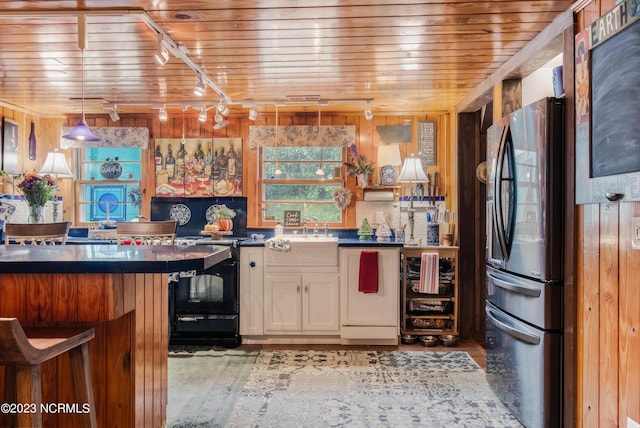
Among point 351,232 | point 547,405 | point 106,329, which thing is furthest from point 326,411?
point 351,232

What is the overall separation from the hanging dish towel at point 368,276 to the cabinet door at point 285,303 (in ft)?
1.86

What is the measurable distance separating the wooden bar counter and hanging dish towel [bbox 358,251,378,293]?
6.64ft

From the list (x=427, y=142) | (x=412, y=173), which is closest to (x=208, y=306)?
(x=412, y=173)

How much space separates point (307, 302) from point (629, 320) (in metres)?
2.66

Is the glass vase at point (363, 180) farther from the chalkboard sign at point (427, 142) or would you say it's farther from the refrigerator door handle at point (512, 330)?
the refrigerator door handle at point (512, 330)

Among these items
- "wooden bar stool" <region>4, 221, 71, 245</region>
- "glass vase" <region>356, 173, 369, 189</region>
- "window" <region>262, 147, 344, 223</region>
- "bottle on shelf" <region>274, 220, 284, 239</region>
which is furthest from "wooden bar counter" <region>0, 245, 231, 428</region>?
"glass vase" <region>356, 173, 369, 189</region>

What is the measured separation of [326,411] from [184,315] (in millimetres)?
1869

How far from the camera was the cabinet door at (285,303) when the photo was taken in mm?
4043

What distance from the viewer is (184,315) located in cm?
402

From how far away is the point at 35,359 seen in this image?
1404mm

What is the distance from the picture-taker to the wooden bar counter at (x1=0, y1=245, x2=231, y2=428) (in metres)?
1.67

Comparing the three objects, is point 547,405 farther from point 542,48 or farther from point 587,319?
point 542,48

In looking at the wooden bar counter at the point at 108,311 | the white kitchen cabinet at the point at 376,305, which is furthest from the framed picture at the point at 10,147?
the white kitchen cabinet at the point at 376,305

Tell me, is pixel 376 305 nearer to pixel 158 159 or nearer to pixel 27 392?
pixel 158 159
